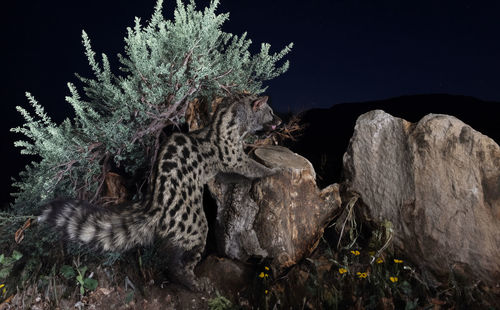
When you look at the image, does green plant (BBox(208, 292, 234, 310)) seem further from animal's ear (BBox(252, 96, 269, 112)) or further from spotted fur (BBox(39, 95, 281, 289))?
animal's ear (BBox(252, 96, 269, 112))

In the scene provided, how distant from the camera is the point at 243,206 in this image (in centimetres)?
380

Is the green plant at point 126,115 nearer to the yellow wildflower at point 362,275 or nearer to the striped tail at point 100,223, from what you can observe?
the striped tail at point 100,223

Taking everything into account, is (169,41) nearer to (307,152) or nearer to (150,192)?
(150,192)

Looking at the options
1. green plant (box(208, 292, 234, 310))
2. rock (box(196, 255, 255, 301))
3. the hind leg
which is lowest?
green plant (box(208, 292, 234, 310))

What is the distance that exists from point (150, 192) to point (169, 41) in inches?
90.9

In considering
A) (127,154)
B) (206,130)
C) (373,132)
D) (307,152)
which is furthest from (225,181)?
(307,152)

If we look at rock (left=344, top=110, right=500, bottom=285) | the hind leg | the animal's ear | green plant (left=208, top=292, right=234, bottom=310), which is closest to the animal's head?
the animal's ear

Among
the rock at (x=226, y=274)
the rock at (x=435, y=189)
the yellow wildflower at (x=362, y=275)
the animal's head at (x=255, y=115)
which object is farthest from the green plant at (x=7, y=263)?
the rock at (x=435, y=189)

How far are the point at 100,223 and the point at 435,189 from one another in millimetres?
→ 3371

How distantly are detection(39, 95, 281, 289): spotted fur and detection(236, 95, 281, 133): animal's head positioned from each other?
2cm

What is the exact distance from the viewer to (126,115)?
159 inches

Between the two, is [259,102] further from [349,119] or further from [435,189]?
[349,119]

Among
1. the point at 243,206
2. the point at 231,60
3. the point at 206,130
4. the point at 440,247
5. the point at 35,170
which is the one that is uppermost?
the point at 231,60

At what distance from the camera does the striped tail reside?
2729 mm
